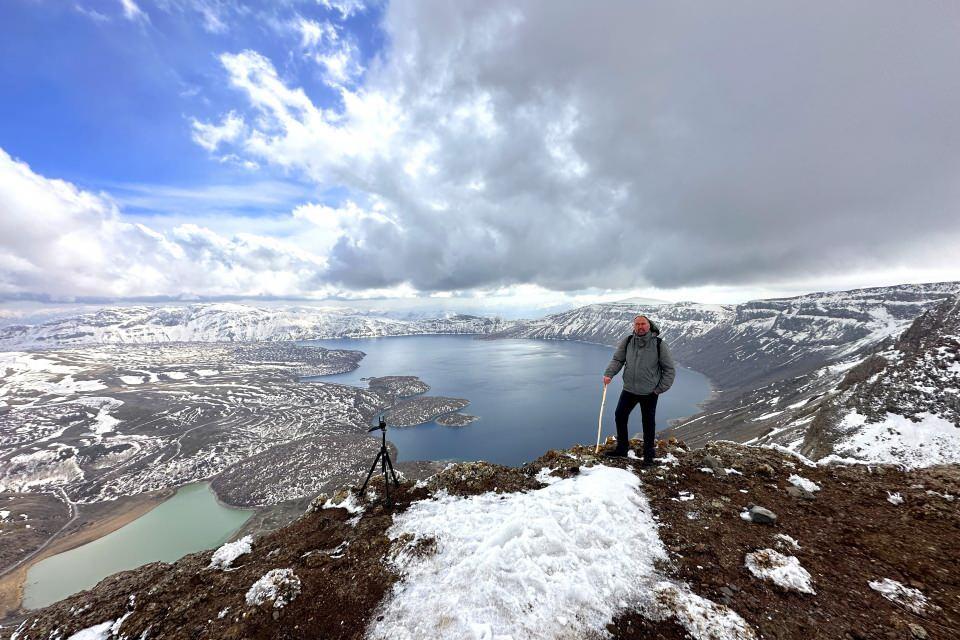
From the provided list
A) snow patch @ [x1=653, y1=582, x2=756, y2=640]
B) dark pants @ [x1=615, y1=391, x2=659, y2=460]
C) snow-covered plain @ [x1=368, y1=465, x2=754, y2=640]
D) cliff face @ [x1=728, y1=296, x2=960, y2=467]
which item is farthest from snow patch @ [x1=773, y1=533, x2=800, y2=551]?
cliff face @ [x1=728, y1=296, x2=960, y2=467]

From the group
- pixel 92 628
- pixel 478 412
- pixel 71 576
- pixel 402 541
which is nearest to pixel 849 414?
pixel 402 541

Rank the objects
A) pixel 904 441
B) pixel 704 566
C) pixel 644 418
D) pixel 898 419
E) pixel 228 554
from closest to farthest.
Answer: pixel 704 566 < pixel 228 554 < pixel 644 418 < pixel 904 441 < pixel 898 419

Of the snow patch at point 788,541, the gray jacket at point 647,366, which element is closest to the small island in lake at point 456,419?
the gray jacket at point 647,366

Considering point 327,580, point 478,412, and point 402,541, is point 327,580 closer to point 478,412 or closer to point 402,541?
point 402,541

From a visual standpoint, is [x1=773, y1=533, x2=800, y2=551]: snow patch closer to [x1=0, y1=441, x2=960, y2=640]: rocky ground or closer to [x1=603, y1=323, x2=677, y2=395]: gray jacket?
[x1=0, y1=441, x2=960, y2=640]: rocky ground

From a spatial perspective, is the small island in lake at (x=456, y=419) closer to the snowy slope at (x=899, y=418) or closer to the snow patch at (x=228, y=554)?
the snowy slope at (x=899, y=418)

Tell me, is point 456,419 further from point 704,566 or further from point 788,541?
point 704,566

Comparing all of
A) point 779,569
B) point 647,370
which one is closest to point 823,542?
point 779,569
